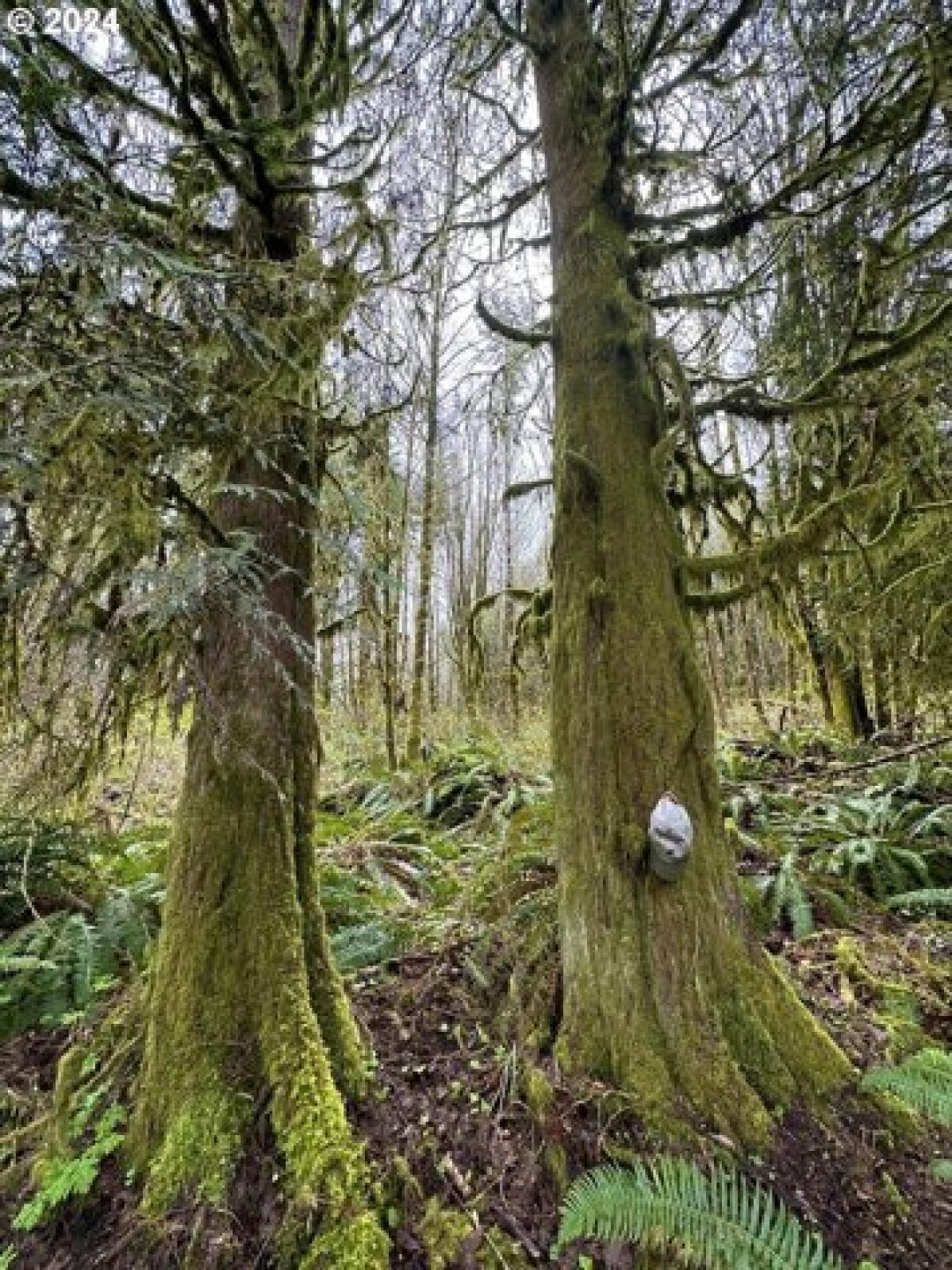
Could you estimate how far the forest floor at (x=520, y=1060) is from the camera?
65.6 inches

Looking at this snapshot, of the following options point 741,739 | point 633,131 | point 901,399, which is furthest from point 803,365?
point 741,739

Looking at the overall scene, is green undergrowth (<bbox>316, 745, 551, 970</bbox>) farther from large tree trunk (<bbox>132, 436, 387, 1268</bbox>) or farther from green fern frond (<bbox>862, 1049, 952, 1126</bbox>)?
green fern frond (<bbox>862, 1049, 952, 1126</bbox>)

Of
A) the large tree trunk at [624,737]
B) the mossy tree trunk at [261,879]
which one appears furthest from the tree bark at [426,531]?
the mossy tree trunk at [261,879]

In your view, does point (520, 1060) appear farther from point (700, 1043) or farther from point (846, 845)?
point (846, 845)

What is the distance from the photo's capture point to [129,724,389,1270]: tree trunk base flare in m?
1.69

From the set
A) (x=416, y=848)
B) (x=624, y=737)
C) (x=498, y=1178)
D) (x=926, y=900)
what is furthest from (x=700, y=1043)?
(x=416, y=848)

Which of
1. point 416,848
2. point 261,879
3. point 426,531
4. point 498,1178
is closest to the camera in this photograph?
point 498,1178

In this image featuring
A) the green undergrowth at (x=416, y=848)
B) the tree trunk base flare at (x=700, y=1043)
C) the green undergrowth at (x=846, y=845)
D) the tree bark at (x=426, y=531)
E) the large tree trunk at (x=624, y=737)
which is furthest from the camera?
the tree bark at (x=426, y=531)

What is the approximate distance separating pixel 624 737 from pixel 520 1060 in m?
1.09

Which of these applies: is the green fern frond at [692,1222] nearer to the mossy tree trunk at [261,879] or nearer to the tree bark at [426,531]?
the mossy tree trunk at [261,879]

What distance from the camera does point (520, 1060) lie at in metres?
2.11

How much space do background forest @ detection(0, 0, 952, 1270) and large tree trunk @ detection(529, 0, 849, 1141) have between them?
1cm

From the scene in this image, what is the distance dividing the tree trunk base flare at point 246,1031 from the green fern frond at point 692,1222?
56 cm

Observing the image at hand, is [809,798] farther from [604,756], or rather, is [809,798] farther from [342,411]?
[342,411]
